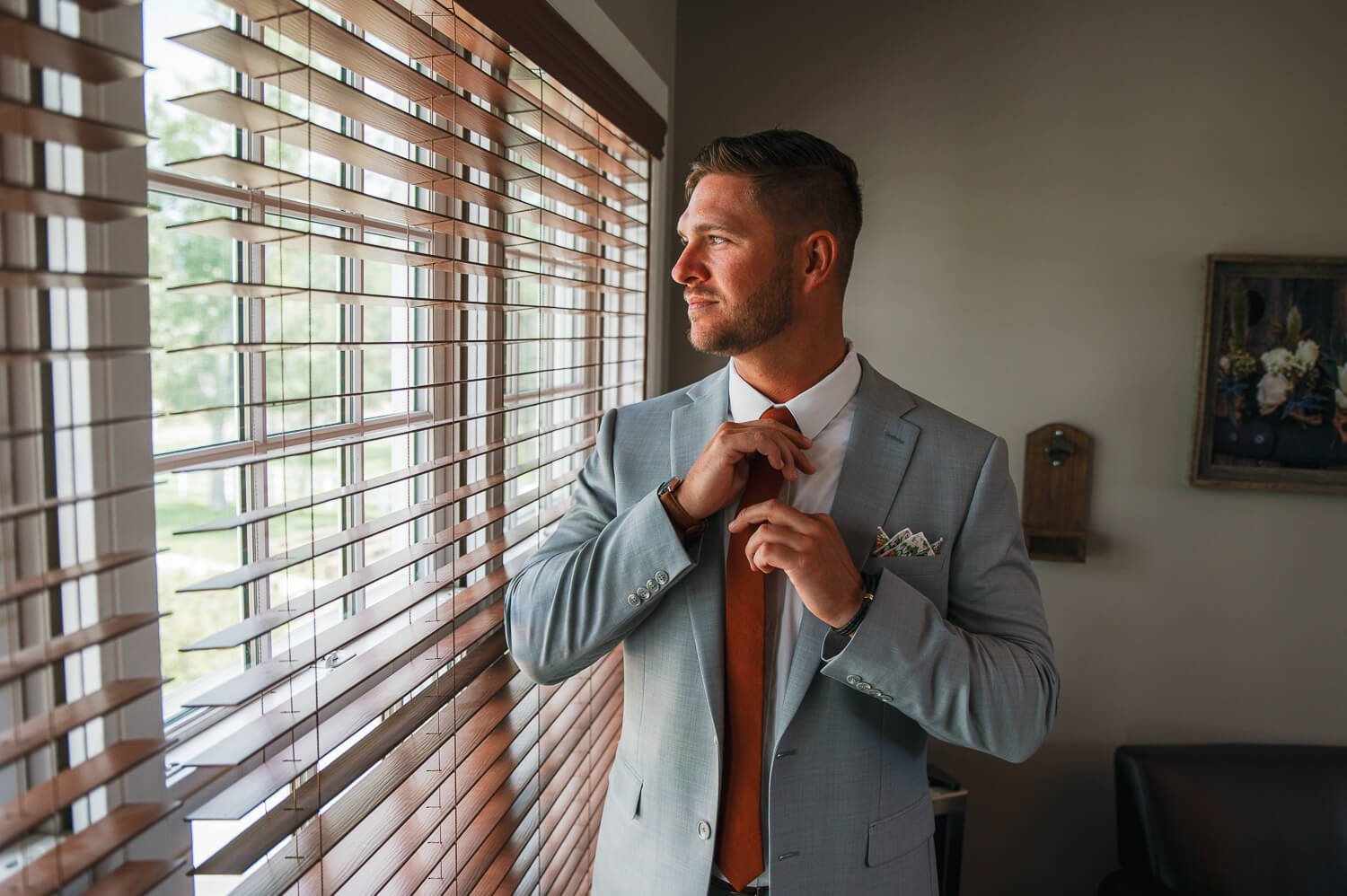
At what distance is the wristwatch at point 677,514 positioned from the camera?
1196 mm

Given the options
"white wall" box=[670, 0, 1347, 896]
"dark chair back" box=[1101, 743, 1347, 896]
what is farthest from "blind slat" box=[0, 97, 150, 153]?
"dark chair back" box=[1101, 743, 1347, 896]

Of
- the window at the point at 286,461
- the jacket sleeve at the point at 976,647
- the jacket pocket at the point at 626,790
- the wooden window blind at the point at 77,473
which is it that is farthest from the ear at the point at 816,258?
the wooden window blind at the point at 77,473

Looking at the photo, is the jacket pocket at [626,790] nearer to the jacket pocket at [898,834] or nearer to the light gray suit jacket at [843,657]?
the light gray suit jacket at [843,657]

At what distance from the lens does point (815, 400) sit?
134cm

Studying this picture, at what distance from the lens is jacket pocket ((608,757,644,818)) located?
4.30ft

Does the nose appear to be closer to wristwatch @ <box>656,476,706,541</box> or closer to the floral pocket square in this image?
wristwatch @ <box>656,476,706,541</box>

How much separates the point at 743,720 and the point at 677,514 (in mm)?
281

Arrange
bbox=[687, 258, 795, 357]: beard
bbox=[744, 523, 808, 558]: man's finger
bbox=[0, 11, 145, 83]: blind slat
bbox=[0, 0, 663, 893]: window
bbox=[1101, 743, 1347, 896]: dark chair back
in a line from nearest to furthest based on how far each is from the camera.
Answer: bbox=[0, 11, 145, 83]: blind slat, bbox=[0, 0, 663, 893]: window, bbox=[744, 523, 808, 558]: man's finger, bbox=[687, 258, 795, 357]: beard, bbox=[1101, 743, 1347, 896]: dark chair back

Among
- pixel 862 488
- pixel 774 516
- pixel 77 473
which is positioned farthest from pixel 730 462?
pixel 77 473

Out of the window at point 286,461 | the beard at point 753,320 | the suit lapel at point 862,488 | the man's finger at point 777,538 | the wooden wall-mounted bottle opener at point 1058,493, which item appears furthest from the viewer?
the wooden wall-mounted bottle opener at point 1058,493

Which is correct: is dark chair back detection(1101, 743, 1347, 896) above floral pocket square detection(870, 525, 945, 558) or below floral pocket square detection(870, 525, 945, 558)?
below

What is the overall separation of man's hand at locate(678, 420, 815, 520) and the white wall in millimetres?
1679

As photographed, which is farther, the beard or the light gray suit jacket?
the beard

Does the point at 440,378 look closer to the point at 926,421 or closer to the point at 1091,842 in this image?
the point at 926,421
